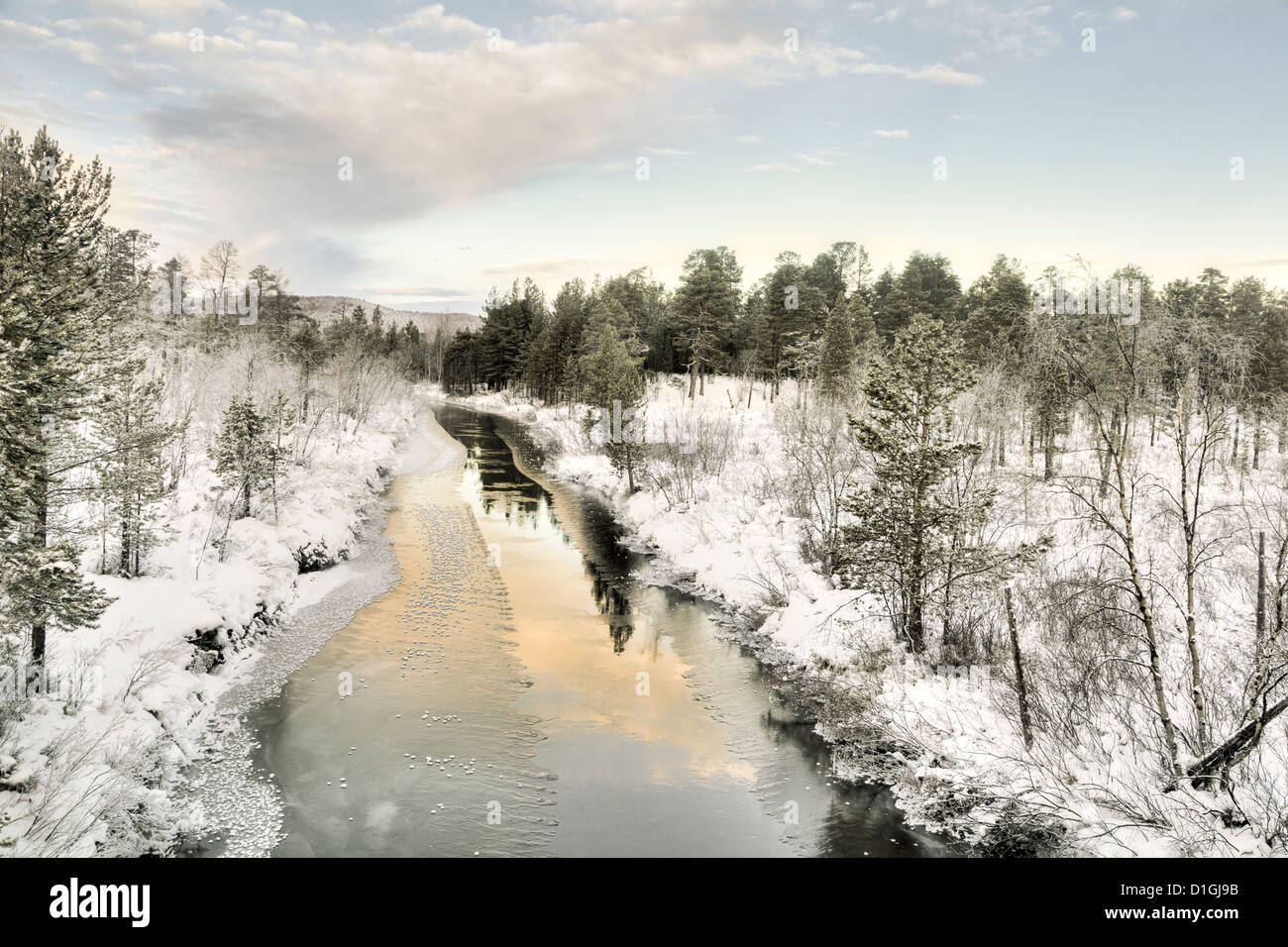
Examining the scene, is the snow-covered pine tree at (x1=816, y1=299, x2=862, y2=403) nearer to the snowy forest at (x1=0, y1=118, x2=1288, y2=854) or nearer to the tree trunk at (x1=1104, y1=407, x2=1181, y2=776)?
the snowy forest at (x1=0, y1=118, x2=1288, y2=854)

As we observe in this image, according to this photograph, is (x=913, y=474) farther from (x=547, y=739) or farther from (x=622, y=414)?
(x=622, y=414)

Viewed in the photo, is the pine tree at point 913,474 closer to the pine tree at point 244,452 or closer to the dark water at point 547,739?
the dark water at point 547,739

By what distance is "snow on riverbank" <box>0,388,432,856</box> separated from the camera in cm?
957

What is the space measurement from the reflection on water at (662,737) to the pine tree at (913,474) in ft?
14.2

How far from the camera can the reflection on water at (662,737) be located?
1144 cm

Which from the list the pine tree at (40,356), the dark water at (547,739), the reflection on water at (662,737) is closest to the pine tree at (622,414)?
the reflection on water at (662,737)

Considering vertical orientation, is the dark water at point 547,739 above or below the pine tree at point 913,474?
below

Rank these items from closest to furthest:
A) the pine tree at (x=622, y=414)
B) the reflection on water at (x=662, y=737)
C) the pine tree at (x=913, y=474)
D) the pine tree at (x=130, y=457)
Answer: the reflection on water at (x=662, y=737), the pine tree at (x=130, y=457), the pine tree at (x=913, y=474), the pine tree at (x=622, y=414)

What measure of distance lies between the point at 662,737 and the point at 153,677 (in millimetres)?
10493

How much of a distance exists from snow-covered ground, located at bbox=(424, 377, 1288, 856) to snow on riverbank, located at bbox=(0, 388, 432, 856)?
12520mm

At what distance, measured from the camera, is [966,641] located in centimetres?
1669

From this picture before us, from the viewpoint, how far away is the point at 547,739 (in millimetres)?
14258

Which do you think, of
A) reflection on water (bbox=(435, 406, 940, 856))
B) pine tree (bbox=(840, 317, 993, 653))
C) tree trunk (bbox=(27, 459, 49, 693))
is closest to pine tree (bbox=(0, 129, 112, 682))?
tree trunk (bbox=(27, 459, 49, 693))
